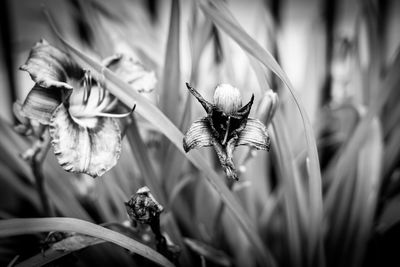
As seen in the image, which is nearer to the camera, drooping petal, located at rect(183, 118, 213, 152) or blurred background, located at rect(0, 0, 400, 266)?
drooping petal, located at rect(183, 118, 213, 152)

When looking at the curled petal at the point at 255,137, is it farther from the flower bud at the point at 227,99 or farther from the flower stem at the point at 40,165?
the flower stem at the point at 40,165

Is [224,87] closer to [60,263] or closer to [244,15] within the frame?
[60,263]

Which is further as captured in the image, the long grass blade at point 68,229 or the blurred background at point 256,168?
the blurred background at point 256,168

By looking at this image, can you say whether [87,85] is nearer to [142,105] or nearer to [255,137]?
[142,105]

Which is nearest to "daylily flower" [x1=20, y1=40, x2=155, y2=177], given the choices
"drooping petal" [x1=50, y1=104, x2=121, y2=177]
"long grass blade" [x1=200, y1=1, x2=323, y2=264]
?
"drooping petal" [x1=50, y1=104, x2=121, y2=177]

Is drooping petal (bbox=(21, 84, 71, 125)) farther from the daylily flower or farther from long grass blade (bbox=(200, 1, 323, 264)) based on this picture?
long grass blade (bbox=(200, 1, 323, 264))

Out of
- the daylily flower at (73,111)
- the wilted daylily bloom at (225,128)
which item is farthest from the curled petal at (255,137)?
the daylily flower at (73,111)

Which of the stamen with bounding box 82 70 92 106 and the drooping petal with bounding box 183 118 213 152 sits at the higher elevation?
Result: the stamen with bounding box 82 70 92 106
